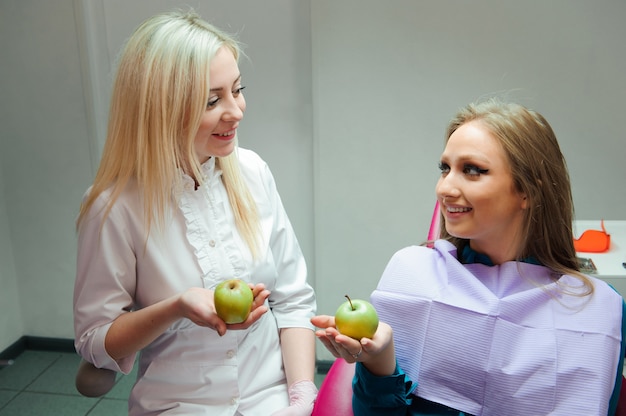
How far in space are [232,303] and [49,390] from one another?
85.4 inches

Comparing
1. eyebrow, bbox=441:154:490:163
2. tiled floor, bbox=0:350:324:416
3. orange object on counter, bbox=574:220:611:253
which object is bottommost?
tiled floor, bbox=0:350:324:416

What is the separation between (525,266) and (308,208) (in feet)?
5.25

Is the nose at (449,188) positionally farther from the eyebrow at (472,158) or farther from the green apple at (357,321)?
the green apple at (357,321)

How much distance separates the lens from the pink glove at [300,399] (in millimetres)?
1476

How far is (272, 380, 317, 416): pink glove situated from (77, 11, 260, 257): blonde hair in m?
0.56

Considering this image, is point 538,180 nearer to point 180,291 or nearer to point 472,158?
point 472,158

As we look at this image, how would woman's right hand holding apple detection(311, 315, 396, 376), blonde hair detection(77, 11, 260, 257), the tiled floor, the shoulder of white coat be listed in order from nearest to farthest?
woman's right hand holding apple detection(311, 315, 396, 376) < blonde hair detection(77, 11, 260, 257) < the shoulder of white coat < the tiled floor

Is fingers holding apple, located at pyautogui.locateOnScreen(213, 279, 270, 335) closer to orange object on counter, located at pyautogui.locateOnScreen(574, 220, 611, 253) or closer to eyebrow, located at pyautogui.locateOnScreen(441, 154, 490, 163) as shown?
eyebrow, located at pyautogui.locateOnScreen(441, 154, 490, 163)

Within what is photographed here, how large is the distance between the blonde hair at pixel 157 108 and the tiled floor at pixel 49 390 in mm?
1655

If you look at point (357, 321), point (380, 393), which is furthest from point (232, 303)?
point (380, 393)

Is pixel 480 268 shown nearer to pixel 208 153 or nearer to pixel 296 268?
pixel 296 268

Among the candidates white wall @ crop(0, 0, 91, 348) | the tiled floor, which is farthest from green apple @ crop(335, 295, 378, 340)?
white wall @ crop(0, 0, 91, 348)

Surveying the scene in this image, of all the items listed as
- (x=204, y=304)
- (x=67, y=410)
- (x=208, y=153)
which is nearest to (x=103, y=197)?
(x=208, y=153)

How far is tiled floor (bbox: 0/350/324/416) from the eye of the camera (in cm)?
277
